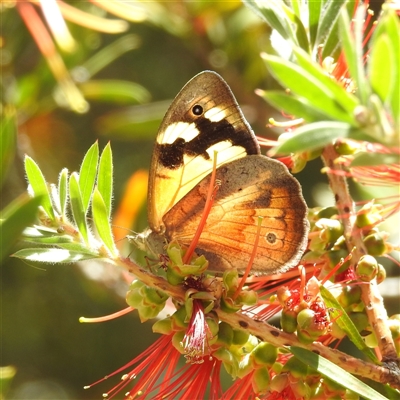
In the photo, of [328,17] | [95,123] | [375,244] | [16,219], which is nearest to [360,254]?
[375,244]

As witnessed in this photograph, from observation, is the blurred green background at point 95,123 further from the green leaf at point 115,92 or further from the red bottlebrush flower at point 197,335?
the red bottlebrush flower at point 197,335

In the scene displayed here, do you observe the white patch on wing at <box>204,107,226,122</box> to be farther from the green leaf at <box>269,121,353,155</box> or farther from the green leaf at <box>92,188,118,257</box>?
the green leaf at <box>269,121,353,155</box>

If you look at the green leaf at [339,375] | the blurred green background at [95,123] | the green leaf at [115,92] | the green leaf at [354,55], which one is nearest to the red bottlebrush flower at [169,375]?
the green leaf at [339,375]

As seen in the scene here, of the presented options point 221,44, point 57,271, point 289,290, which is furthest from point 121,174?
point 289,290

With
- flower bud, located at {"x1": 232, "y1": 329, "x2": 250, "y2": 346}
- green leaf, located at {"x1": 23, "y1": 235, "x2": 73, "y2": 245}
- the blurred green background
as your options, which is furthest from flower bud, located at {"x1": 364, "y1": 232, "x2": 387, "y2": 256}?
the blurred green background

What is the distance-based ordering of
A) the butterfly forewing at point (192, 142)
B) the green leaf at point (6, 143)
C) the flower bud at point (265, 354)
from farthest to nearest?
1. the butterfly forewing at point (192, 142)
2. the flower bud at point (265, 354)
3. the green leaf at point (6, 143)

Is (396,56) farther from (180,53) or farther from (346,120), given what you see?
(180,53)

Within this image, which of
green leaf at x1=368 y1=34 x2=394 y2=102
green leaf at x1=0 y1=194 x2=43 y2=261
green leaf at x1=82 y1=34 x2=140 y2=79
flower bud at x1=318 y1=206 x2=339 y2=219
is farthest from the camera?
green leaf at x1=82 y1=34 x2=140 y2=79

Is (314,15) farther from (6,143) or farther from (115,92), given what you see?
(115,92)
